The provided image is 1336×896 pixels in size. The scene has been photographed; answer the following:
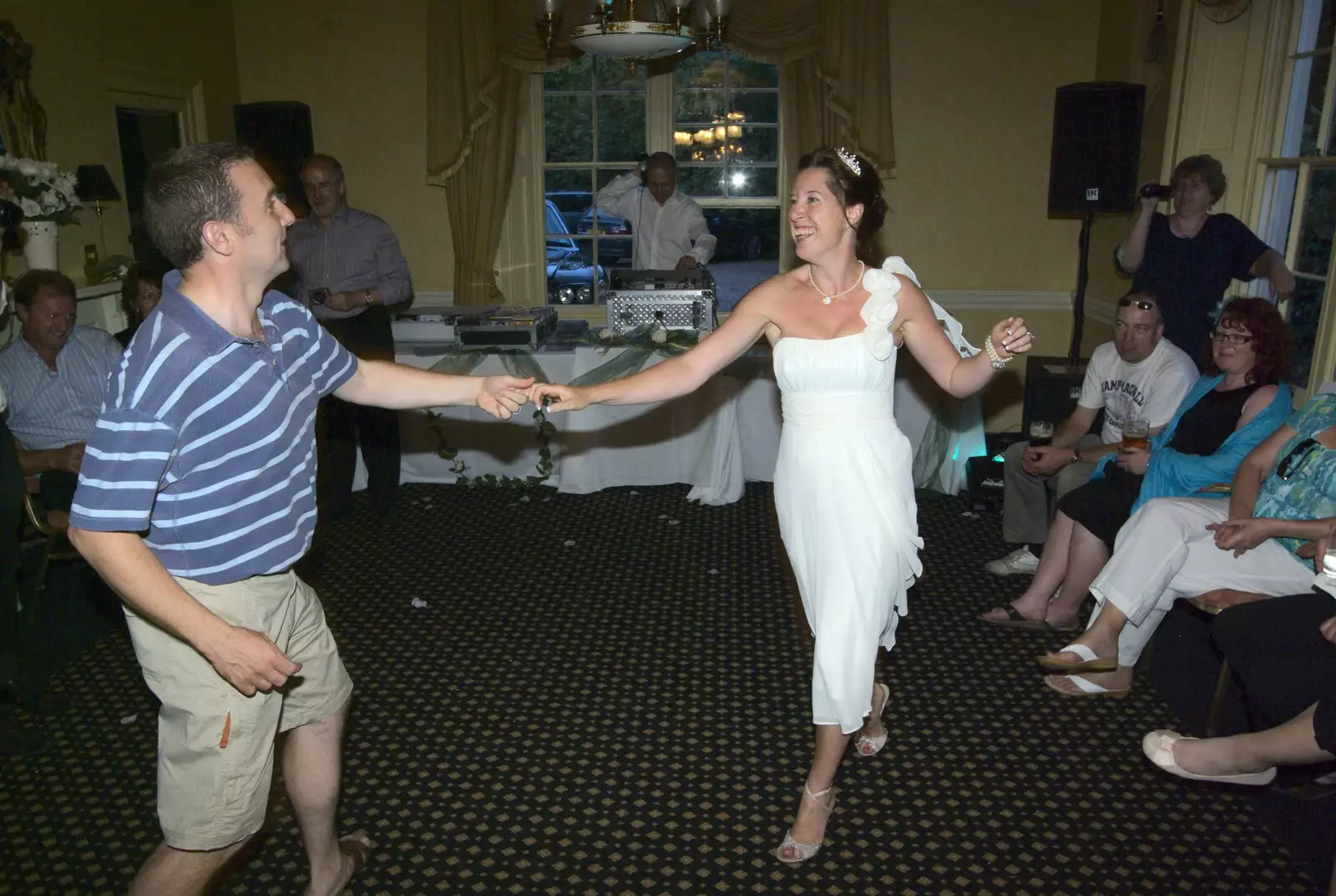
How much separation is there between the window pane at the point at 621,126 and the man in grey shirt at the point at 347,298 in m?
2.41

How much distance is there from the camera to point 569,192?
Answer: 23.3ft

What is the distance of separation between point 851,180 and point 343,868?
6.82 ft

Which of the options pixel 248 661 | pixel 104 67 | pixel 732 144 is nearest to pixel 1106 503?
pixel 248 661

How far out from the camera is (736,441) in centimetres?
520

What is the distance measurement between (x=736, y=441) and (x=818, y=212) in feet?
9.14

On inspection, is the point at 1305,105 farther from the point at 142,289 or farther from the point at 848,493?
the point at 142,289

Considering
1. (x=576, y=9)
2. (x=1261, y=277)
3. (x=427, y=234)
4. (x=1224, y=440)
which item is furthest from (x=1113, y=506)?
(x=427, y=234)

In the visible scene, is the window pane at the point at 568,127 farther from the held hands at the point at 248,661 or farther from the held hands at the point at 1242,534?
the held hands at the point at 248,661

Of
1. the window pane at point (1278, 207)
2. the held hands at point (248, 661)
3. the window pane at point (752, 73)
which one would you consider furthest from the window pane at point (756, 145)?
the held hands at point (248, 661)

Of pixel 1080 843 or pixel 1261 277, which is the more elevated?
pixel 1261 277

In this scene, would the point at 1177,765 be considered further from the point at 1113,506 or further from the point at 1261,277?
the point at 1261,277

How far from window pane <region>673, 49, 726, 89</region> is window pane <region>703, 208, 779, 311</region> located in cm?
84

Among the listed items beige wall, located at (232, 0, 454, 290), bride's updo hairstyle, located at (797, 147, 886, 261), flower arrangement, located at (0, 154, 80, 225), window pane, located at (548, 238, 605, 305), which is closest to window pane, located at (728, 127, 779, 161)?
window pane, located at (548, 238, 605, 305)

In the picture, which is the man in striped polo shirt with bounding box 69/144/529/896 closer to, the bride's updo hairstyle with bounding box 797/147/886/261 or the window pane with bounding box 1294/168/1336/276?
the bride's updo hairstyle with bounding box 797/147/886/261
